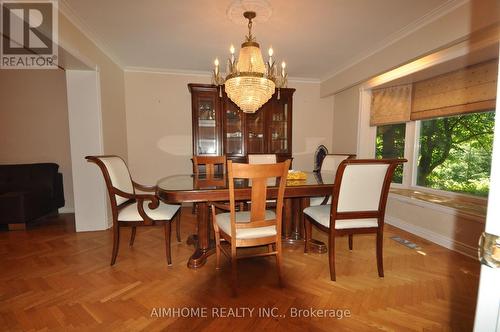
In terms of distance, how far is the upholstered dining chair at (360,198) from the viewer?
5.62 ft

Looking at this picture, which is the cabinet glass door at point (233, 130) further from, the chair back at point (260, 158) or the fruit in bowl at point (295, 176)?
the fruit in bowl at point (295, 176)

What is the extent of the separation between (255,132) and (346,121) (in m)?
1.65

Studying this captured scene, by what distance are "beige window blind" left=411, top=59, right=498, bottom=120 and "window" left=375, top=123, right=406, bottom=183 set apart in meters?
0.35

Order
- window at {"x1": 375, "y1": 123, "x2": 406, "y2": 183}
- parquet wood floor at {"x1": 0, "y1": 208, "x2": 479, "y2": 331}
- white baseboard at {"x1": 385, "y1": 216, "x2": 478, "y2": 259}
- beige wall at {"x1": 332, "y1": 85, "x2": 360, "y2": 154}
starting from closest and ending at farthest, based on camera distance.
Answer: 1. parquet wood floor at {"x1": 0, "y1": 208, "x2": 479, "y2": 331}
2. white baseboard at {"x1": 385, "y1": 216, "x2": 478, "y2": 259}
3. window at {"x1": 375, "y1": 123, "x2": 406, "y2": 183}
4. beige wall at {"x1": 332, "y1": 85, "x2": 360, "y2": 154}

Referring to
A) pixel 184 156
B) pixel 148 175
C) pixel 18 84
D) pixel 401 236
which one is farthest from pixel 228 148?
pixel 18 84

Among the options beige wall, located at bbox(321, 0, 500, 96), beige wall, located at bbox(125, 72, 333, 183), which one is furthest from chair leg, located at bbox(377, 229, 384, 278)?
beige wall, located at bbox(125, 72, 333, 183)

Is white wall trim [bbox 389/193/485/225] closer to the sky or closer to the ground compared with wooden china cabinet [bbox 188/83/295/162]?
closer to the ground

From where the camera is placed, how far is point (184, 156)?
4.08m

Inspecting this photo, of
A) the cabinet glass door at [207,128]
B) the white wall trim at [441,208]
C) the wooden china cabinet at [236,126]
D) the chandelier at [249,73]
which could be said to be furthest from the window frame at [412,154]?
the cabinet glass door at [207,128]

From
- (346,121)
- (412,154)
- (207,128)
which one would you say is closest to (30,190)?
(207,128)

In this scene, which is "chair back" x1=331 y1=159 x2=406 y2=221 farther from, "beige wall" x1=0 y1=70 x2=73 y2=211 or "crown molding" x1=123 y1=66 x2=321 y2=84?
"beige wall" x1=0 y1=70 x2=73 y2=211

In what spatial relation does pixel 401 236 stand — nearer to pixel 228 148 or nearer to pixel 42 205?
pixel 228 148

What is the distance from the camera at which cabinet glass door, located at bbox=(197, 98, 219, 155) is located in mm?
3721

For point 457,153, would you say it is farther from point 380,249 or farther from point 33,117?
point 33,117
